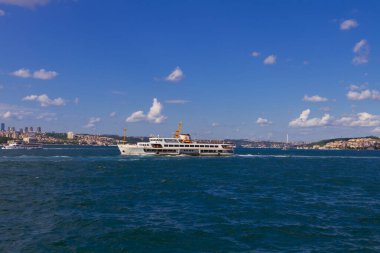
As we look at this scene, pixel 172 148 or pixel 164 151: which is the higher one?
pixel 172 148

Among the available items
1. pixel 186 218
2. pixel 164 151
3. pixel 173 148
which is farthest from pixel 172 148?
pixel 186 218

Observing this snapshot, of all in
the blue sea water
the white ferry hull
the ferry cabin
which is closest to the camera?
the blue sea water

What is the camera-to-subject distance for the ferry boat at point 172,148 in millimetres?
165000

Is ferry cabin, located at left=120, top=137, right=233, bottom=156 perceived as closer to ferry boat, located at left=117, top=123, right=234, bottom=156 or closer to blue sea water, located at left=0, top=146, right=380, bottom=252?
ferry boat, located at left=117, top=123, right=234, bottom=156

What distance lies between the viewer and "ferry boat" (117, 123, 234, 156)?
541ft

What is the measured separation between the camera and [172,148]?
16788 centimetres

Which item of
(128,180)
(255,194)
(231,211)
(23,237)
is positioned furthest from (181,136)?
(23,237)

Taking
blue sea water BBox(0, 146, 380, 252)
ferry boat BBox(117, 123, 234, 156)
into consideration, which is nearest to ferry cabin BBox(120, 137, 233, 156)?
ferry boat BBox(117, 123, 234, 156)

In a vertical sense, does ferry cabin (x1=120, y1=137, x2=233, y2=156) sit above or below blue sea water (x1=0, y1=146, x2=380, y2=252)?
above

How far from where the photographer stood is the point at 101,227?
107 ft

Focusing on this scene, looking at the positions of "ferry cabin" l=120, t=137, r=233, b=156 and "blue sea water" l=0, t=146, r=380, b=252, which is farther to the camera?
"ferry cabin" l=120, t=137, r=233, b=156

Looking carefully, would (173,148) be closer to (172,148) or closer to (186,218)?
(172,148)

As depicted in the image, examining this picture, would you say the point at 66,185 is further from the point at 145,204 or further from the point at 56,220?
the point at 56,220

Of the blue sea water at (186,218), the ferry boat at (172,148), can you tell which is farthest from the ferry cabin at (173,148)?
the blue sea water at (186,218)
